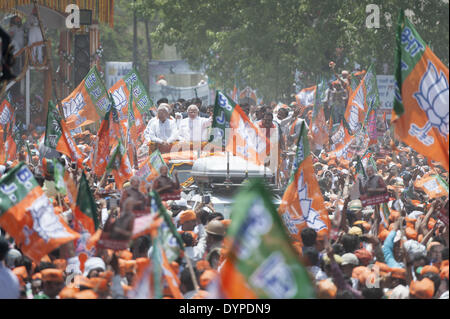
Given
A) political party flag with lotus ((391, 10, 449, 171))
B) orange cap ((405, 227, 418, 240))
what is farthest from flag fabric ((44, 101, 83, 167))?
political party flag with lotus ((391, 10, 449, 171))

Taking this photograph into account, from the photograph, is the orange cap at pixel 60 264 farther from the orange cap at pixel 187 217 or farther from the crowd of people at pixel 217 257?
the orange cap at pixel 187 217

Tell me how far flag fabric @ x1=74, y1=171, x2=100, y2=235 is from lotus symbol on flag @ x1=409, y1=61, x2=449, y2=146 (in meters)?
3.01

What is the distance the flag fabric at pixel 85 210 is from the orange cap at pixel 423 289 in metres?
2.88

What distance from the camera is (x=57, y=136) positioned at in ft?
42.4

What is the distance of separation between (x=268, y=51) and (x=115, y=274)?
23.9m

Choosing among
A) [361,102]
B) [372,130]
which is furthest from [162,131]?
[361,102]

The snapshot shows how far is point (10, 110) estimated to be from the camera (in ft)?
58.9

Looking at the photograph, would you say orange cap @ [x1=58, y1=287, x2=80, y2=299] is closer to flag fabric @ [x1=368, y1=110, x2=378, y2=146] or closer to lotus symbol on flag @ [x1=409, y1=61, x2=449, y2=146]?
lotus symbol on flag @ [x1=409, y1=61, x2=449, y2=146]

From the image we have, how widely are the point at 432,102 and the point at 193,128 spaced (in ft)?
Answer: 23.6

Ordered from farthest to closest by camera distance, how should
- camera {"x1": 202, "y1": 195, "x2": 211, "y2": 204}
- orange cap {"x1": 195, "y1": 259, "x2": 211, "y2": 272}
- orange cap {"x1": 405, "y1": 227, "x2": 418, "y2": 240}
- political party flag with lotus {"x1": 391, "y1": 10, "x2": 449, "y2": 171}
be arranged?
camera {"x1": 202, "y1": 195, "x2": 211, "y2": 204}, orange cap {"x1": 405, "y1": 227, "x2": 418, "y2": 240}, political party flag with lotus {"x1": 391, "y1": 10, "x2": 449, "y2": 171}, orange cap {"x1": 195, "y1": 259, "x2": 211, "y2": 272}

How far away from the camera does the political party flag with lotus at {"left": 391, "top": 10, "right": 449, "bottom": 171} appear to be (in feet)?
29.9

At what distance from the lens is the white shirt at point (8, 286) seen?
745cm
